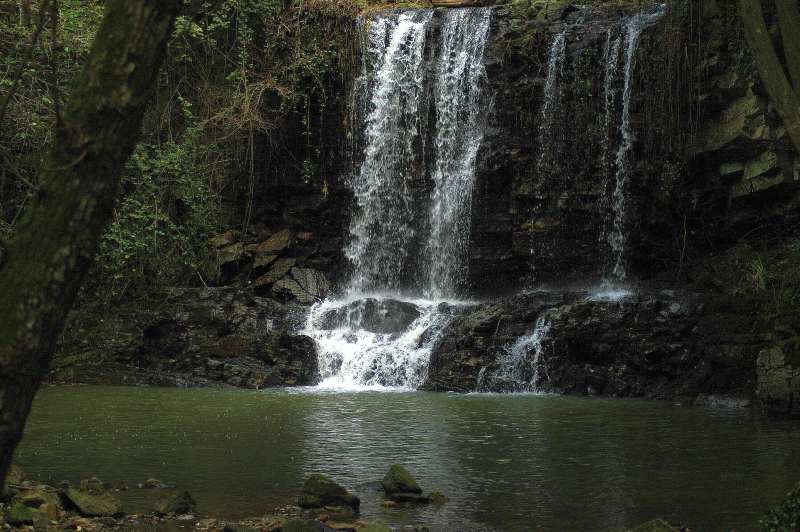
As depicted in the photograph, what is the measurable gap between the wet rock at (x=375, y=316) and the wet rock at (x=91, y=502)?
9.12 meters

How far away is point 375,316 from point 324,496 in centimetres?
910

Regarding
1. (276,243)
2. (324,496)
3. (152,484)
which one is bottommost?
(152,484)

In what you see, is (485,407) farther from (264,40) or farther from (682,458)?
(264,40)

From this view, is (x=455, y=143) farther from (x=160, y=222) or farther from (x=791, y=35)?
(x=791, y=35)

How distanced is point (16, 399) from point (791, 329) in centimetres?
1040

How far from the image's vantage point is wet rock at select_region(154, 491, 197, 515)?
5.58m

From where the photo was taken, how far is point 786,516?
3662 millimetres

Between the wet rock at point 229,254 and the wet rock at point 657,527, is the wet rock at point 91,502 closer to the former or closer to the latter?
the wet rock at point 657,527

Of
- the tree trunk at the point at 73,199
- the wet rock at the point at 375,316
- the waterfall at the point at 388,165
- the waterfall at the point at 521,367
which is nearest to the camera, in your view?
the tree trunk at the point at 73,199

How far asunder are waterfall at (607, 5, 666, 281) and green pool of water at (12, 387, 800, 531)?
460 centimetres

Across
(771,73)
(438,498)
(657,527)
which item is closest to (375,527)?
(438,498)

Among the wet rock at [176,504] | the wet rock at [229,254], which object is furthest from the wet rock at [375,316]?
the wet rock at [176,504]

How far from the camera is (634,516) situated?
18.5 ft

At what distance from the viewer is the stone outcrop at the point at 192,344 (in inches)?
543
